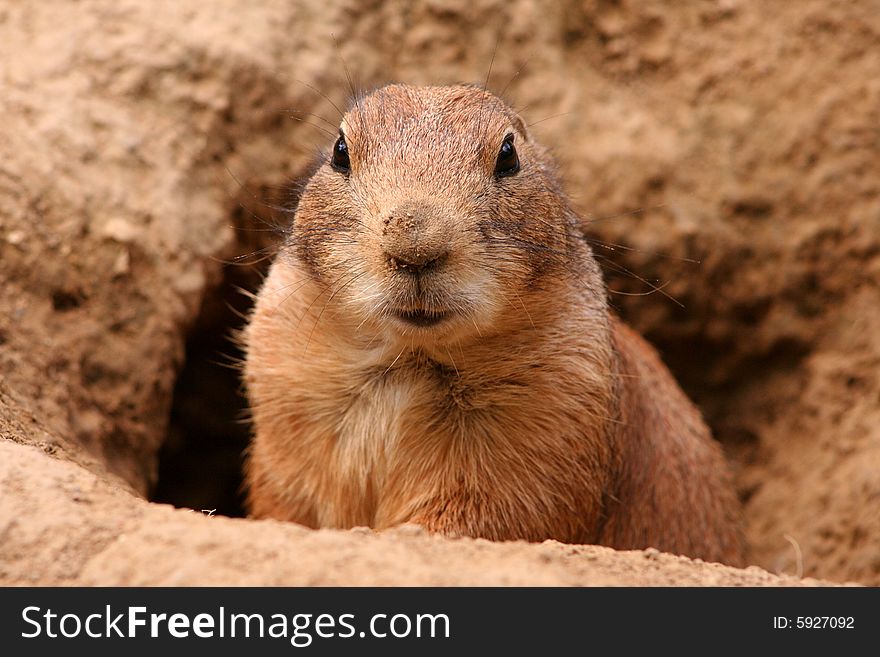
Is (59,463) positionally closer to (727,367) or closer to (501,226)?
(501,226)

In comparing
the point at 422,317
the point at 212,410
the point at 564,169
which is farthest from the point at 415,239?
the point at 212,410

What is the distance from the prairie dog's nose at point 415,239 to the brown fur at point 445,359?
0.14 m

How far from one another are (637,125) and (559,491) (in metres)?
3.91

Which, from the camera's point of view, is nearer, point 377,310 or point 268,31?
point 377,310

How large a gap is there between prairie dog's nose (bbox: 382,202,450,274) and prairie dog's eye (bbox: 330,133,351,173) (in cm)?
99

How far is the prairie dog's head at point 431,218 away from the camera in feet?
15.1

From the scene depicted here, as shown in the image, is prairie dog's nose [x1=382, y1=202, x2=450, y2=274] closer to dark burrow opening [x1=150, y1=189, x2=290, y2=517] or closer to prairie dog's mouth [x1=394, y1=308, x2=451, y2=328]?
prairie dog's mouth [x1=394, y1=308, x2=451, y2=328]

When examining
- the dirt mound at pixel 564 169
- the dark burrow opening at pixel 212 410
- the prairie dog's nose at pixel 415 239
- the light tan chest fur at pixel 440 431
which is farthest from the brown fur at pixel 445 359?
the dark burrow opening at pixel 212 410

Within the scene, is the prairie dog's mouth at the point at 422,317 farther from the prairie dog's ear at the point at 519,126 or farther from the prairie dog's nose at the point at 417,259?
the prairie dog's ear at the point at 519,126

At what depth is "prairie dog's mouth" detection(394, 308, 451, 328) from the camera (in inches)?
185

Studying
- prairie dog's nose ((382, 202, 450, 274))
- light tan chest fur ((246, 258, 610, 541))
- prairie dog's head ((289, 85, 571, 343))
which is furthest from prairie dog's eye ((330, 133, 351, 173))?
prairie dog's nose ((382, 202, 450, 274))

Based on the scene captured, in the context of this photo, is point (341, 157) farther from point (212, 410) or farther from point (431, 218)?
point (212, 410)

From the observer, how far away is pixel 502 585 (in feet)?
11.4
